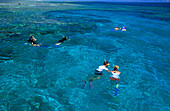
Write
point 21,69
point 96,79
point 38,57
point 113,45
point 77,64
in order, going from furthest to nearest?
point 113,45 < point 38,57 < point 77,64 < point 21,69 < point 96,79

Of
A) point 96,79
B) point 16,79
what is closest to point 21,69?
point 16,79

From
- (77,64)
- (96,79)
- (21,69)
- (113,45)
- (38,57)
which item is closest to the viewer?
(96,79)

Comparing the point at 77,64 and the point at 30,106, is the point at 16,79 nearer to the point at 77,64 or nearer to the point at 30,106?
the point at 30,106

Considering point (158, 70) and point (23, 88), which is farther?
point (158, 70)

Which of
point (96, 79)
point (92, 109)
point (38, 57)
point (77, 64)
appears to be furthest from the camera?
point (38, 57)

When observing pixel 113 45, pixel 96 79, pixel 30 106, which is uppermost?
pixel 113 45

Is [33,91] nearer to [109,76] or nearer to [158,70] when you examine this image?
[109,76]

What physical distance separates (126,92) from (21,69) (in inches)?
335

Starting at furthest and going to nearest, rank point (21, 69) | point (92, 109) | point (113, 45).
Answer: point (113, 45) < point (21, 69) < point (92, 109)

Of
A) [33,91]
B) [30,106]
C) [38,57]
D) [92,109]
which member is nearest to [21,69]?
[38,57]

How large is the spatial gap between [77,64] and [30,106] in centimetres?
545

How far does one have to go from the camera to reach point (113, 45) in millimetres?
15969

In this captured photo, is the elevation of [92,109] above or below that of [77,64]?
below

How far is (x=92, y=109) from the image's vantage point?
654cm
